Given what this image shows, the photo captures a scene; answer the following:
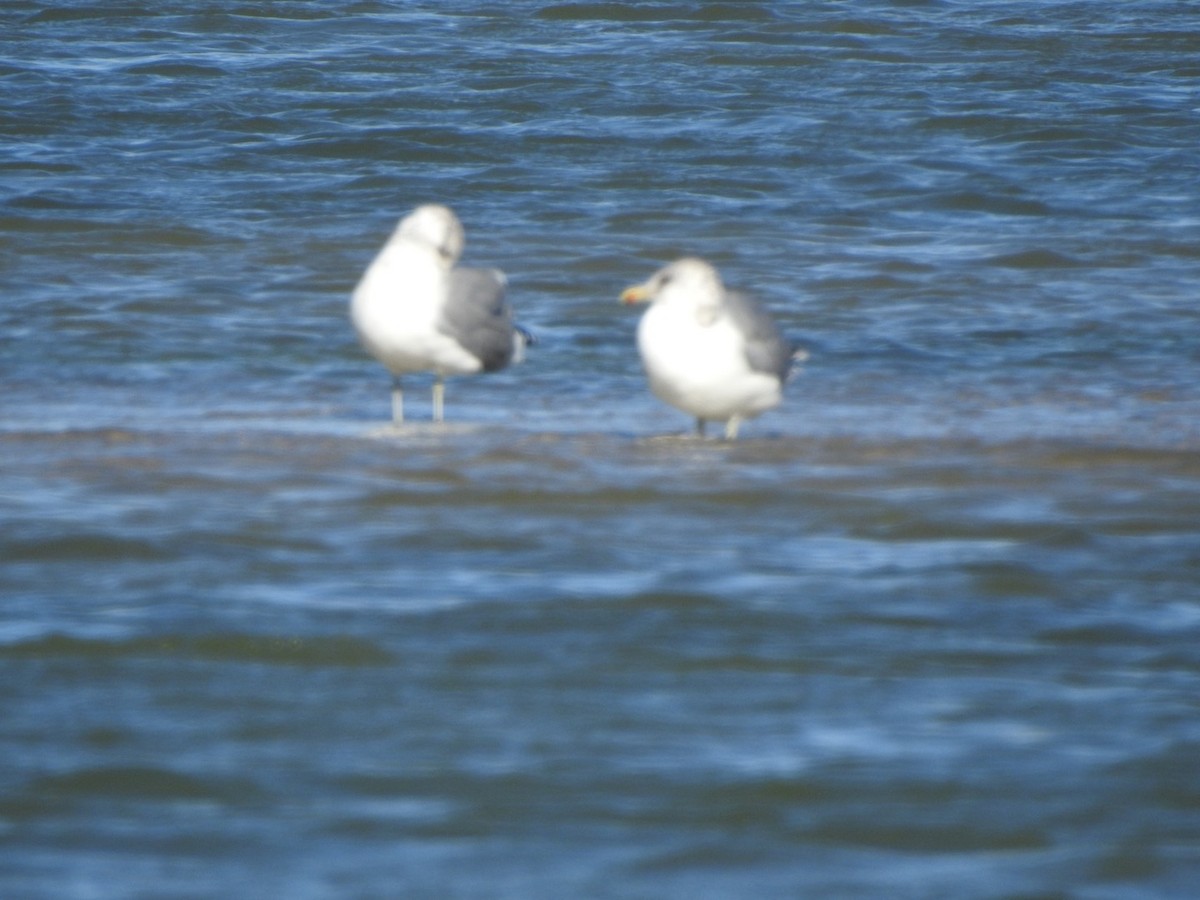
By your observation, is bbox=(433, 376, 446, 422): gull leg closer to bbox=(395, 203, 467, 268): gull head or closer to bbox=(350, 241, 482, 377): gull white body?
bbox=(350, 241, 482, 377): gull white body

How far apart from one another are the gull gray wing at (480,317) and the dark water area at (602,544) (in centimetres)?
34

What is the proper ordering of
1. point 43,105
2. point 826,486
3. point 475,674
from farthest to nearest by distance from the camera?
point 43,105
point 826,486
point 475,674

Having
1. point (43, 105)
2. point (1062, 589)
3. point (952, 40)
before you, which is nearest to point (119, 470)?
point (1062, 589)

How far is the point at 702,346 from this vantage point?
8070mm

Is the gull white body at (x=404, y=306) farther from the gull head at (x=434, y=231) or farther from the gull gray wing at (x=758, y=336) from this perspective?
the gull gray wing at (x=758, y=336)

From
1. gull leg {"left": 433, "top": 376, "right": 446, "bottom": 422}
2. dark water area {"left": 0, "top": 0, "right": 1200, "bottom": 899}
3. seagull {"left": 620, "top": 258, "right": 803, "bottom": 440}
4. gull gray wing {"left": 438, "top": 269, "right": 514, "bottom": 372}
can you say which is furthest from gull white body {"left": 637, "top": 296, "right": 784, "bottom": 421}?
gull leg {"left": 433, "top": 376, "right": 446, "bottom": 422}

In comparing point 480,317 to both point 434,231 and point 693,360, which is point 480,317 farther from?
point 693,360

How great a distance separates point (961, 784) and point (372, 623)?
1872mm

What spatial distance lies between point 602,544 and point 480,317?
2.06 m

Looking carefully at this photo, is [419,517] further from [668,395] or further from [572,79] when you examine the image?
[572,79]

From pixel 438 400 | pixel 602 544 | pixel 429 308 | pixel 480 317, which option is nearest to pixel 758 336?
pixel 480 317

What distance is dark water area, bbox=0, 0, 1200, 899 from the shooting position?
475 cm

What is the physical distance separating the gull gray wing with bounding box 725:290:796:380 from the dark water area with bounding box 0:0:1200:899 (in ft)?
1.15

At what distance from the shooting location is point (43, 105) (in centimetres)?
1884
